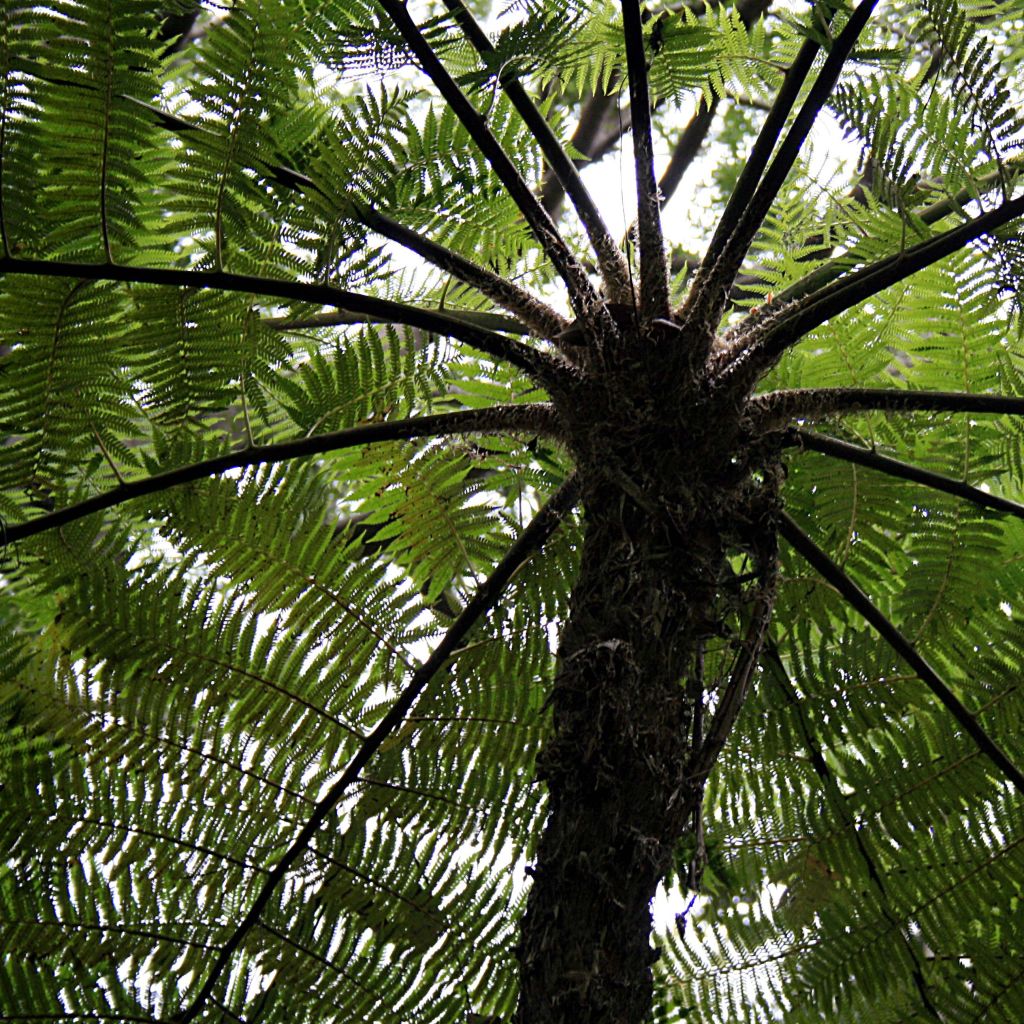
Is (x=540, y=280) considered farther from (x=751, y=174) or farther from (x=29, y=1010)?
(x=29, y=1010)

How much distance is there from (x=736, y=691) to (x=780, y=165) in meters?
0.58

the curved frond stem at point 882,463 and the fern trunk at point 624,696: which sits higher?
the curved frond stem at point 882,463

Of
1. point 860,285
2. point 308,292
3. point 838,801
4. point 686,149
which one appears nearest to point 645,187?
point 860,285

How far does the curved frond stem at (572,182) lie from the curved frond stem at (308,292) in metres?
0.17

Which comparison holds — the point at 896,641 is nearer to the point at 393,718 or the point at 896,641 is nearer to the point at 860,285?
the point at 860,285

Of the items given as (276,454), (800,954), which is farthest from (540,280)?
(800,954)

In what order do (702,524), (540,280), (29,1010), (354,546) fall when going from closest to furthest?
(702,524) < (29,1010) < (354,546) < (540,280)

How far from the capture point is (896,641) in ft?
4.85

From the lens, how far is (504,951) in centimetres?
150

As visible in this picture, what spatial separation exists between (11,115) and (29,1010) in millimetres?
1059

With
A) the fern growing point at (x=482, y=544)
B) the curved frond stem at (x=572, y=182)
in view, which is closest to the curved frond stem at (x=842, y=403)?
the fern growing point at (x=482, y=544)

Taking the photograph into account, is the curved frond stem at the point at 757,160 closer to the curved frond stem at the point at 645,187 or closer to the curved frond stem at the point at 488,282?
the curved frond stem at the point at 645,187

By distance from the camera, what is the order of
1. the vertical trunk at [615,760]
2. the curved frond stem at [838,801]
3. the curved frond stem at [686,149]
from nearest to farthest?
1. the vertical trunk at [615,760]
2. the curved frond stem at [838,801]
3. the curved frond stem at [686,149]

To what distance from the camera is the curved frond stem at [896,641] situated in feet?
4.74
